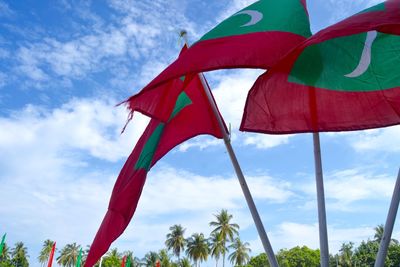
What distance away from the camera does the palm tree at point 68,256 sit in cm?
8062

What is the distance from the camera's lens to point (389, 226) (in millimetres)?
3629

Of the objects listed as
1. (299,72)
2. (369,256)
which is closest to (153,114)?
(299,72)

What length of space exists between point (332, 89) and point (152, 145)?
6.33ft

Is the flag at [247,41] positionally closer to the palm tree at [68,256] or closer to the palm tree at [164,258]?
the palm tree at [164,258]

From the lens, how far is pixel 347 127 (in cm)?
416

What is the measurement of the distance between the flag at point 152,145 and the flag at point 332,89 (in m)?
0.89

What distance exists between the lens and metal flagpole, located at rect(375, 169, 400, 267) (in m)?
3.58

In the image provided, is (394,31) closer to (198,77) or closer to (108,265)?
(198,77)

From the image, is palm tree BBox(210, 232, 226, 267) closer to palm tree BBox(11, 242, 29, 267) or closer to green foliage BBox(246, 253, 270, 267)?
green foliage BBox(246, 253, 270, 267)

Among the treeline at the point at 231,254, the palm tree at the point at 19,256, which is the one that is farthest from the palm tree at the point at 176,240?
the palm tree at the point at 19,256

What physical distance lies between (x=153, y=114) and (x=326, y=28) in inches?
76.7

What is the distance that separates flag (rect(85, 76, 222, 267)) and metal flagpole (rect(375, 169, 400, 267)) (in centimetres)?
198

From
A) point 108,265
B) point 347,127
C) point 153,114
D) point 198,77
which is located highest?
point 108,265

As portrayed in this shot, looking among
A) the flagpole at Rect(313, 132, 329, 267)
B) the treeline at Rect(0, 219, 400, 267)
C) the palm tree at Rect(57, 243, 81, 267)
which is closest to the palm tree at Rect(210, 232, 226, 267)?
the treeline at Rect(0, 219, 400, 267)
